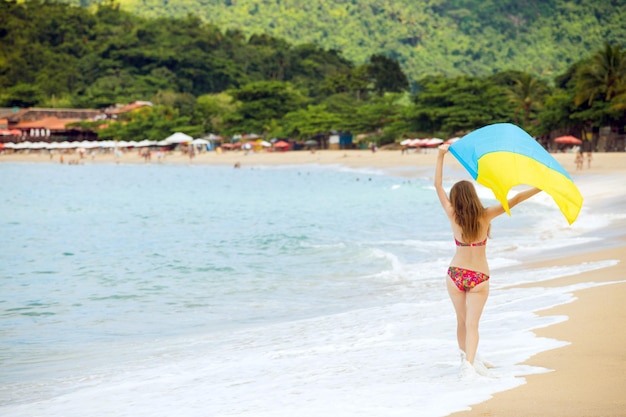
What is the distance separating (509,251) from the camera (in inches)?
551

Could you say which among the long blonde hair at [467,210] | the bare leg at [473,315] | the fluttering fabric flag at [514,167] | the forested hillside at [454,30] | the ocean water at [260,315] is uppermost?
the forested hillside at [454,30]

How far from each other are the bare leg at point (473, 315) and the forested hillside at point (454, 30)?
544ft

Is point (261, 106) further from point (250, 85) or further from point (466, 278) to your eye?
point (466, 278)

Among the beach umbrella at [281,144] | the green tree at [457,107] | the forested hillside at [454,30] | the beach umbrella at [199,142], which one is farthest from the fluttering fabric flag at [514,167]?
the forested hillside at [454,30]

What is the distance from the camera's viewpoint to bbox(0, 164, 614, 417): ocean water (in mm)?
5609

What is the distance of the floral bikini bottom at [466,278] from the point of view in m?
5.52

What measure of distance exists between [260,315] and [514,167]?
499 cm

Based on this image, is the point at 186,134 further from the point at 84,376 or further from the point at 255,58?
the point at 84,376

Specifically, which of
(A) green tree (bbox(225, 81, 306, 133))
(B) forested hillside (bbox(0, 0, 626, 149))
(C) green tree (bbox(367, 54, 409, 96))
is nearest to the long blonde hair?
(B) forested hillside (bbox(0, 0, 626, 149))

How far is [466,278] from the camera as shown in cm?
554

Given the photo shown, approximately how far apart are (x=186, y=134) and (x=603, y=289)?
277 ft

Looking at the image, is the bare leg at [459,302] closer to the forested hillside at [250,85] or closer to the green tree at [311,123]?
the forested hillside at [250,85]

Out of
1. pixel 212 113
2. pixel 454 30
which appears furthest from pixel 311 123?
pixel 454 30

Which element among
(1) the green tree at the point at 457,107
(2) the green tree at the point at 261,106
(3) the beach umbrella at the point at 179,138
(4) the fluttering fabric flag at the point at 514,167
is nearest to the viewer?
(4) the fluttering fabric flag at the point at 514,167
